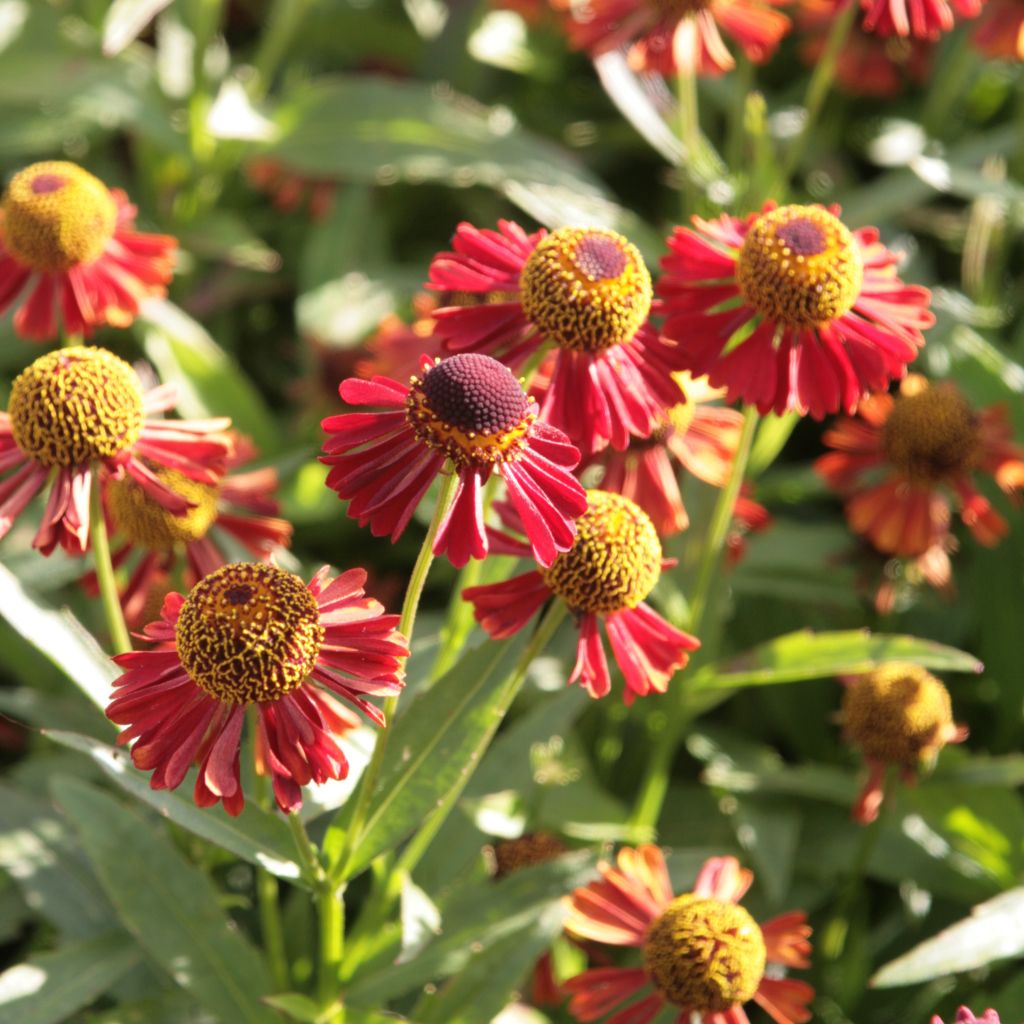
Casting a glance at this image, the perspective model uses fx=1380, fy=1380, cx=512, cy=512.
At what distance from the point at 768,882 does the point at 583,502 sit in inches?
30.7

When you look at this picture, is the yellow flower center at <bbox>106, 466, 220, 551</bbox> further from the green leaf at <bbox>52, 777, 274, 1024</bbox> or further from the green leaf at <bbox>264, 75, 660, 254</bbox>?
the green leaf at <bbox>264, 75, 660, 254</bbox>

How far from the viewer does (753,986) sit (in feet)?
4.42

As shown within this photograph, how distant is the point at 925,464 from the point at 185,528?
947mm

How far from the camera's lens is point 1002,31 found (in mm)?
2090

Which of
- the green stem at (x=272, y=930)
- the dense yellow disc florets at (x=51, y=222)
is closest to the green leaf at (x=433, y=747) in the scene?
the green stem at (x=272, y=930)

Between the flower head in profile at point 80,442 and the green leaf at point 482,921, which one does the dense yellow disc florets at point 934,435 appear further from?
the flower head in profile at point 80,442

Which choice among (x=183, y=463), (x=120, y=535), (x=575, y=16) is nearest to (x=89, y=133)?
(x=575, y=16)

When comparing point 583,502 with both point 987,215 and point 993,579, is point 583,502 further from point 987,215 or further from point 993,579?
point 987,215

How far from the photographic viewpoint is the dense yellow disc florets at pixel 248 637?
106cm

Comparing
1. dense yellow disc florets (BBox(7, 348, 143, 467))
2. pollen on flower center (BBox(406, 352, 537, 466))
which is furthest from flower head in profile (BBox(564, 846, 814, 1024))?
dense yellow disc florets (BBox(7, 348, 143, 467))

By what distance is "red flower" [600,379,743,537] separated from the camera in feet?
5.01

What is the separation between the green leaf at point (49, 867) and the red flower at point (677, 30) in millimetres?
1200

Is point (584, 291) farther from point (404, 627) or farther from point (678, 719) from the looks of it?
point (678, 719)

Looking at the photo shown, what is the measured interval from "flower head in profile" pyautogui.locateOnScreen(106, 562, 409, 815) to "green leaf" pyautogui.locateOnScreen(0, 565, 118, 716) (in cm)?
16
